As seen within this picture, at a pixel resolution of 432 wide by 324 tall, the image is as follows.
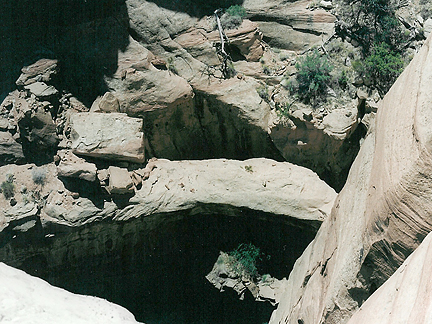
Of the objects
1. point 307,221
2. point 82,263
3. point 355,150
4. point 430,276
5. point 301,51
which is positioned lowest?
point 82,263

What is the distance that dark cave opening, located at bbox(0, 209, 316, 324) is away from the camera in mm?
6449

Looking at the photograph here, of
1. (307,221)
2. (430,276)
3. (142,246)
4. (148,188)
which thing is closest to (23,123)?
(148,188)

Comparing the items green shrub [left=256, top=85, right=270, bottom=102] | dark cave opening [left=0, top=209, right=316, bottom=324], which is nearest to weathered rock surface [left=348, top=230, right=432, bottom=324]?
dark cave opening [left=0, top=209, right=316, bottom=324]

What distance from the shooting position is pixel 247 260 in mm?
7871

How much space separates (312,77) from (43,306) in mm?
5683

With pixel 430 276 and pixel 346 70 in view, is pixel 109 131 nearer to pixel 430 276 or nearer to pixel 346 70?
pixel 346 70

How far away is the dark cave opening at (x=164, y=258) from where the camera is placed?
6449 millimetres

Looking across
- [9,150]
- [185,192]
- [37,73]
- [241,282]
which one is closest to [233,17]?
[185,192]

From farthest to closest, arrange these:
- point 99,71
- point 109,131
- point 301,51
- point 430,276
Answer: point 301,51 → point 99,71 → point 109,131 → point 430,276

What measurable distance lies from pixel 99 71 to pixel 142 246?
10.2 feet

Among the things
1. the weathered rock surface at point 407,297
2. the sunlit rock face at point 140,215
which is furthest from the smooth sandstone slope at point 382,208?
the sunlit rock face at point 140,215

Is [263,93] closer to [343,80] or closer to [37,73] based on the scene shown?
[343,80]

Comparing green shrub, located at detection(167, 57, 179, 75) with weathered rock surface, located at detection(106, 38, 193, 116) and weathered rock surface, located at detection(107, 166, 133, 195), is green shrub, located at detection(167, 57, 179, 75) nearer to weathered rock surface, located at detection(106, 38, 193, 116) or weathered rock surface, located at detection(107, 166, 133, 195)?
weathered rock surface, located at detection(106, 38, 193, 116)

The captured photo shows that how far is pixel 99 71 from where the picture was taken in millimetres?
6934
